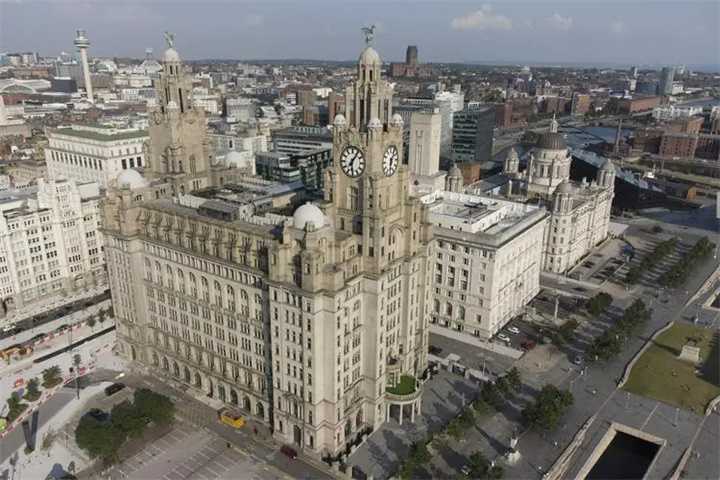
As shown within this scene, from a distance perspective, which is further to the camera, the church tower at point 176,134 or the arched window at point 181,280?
the church tower at point 176,134

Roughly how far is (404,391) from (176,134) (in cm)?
7434

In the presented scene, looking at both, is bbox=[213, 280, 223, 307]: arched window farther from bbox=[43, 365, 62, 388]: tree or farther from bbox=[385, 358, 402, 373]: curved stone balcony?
bbox=[43, 365, 62, 388]: tree

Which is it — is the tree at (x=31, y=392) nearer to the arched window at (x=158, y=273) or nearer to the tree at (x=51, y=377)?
the tree at (x=51, y=377)

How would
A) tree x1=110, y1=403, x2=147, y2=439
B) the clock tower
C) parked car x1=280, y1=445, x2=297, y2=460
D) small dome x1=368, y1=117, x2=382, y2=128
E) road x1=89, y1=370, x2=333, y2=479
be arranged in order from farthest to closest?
1. parked car x1=280, y1=445, x2=297, y2=460
2. tree x1=110, y1=403, x2=147, y2=439
3. road x1=89, y1=370, x2=333, y2=479
4. the clock tower
5. small dome x1=368, y1=117, x2=382, y2=128

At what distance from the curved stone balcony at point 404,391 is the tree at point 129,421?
1721 inches

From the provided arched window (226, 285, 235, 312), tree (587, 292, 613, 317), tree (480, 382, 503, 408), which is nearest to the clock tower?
arched window (226, 285, 235, 312)

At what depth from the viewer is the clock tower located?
90.2 metres

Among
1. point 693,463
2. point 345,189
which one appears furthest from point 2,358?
point 693,463

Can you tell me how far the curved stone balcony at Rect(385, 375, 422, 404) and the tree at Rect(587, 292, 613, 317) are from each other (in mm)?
60572

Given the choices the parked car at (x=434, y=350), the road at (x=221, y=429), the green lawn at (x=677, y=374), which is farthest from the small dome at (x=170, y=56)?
the green lawn at (x=677, y=374)

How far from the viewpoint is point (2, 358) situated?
122m

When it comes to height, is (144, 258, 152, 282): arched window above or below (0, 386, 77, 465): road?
above

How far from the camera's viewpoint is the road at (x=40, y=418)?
3748 inches

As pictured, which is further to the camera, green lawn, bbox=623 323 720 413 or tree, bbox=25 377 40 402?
green lawn, bbox=623 323 720 413
